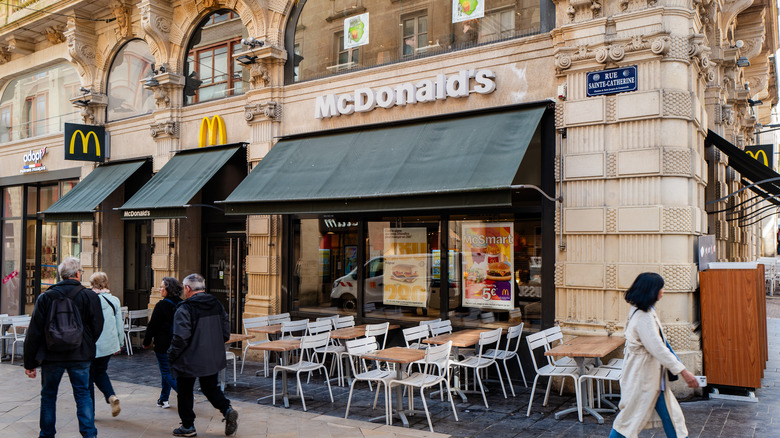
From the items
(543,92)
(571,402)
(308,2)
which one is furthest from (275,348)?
(308,2)

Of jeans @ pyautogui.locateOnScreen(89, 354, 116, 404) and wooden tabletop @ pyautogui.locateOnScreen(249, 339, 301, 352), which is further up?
wooden tabletop @ pyautogui.locateOnScreen(249, 339, 301, 352)

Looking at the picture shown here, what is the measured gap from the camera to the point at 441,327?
28.4 feet

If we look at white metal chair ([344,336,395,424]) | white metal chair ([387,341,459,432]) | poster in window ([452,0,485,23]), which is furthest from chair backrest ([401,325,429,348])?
poster in window ([452,0,485,23])

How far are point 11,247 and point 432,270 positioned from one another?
44.7 ft

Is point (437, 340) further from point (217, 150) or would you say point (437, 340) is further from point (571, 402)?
point (217, 150)

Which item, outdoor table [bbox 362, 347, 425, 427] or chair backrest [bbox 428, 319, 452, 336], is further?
chair backrest [bbox 428, 319, 452, 336]

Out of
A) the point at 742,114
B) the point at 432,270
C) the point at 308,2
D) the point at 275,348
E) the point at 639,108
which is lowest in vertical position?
the point at 275,348

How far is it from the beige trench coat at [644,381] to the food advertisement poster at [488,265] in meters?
3.84

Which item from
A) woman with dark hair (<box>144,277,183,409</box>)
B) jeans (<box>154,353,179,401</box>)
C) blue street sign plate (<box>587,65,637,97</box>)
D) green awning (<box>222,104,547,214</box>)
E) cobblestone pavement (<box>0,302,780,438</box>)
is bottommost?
cobblestone pavement (<box>0,302,780,438</box>)

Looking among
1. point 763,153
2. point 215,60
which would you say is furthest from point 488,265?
point 763,153

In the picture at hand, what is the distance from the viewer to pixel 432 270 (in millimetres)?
9430

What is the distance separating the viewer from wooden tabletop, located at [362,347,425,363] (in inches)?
256

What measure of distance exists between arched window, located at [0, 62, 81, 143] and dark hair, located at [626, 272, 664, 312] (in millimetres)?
14512

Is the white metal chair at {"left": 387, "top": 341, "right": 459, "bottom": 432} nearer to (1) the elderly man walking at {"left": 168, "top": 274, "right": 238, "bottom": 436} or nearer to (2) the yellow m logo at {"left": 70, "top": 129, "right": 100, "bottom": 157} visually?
(1) the elderly man walking at {"left": 168, "top": 274, "right": 238, "bottom": 436}
